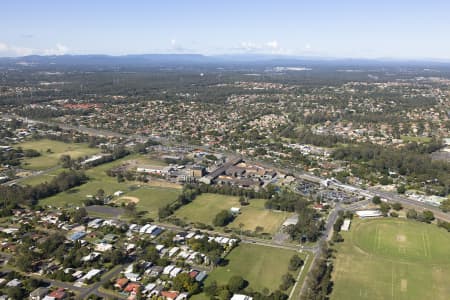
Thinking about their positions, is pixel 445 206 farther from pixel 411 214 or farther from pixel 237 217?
pixel 237 217

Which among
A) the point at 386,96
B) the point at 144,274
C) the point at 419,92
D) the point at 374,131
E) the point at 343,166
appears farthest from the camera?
the point at 419,92

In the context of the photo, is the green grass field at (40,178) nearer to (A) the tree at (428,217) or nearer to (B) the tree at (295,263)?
(B) the tree at (295,263)

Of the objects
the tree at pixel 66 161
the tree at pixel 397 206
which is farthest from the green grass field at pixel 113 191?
the tree at pixel 397 206

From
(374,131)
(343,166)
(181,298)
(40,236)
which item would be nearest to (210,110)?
(374,131)

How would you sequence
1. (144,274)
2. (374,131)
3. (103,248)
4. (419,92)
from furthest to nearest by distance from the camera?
1. (419,92)
2. (374,131)
3. (103,248)
4. (144,274)

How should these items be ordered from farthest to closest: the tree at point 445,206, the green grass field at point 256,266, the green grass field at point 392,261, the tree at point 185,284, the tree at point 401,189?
1. the tree at point 401,189
2. the tree at point 445,206
3. the green grass field at point 256,266
4. the green grass field at point 392,261
5. the tree at point 185,284

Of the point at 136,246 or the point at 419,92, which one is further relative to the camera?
the point at 419,92

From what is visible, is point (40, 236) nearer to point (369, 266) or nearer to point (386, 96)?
point (369, 266)
